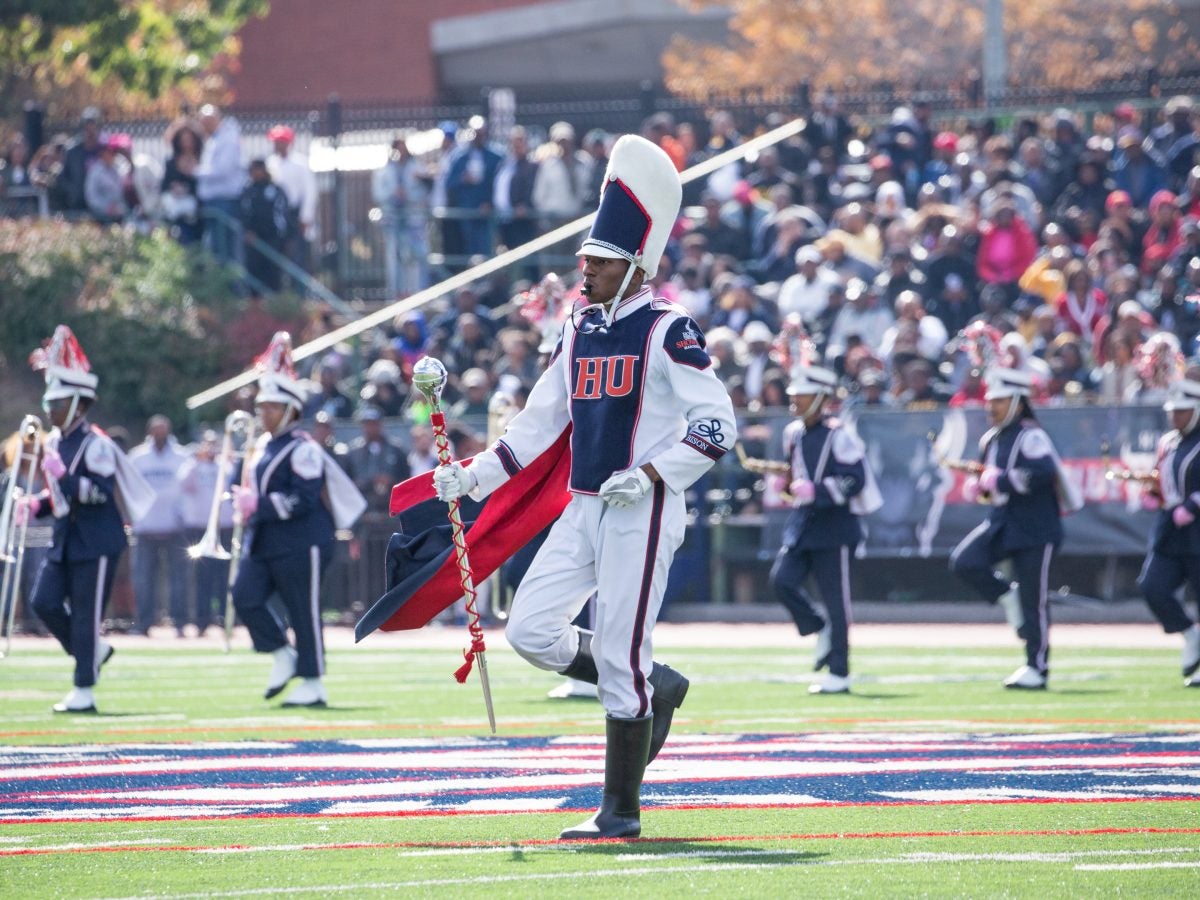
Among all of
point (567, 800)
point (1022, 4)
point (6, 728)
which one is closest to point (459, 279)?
point (6, 728)

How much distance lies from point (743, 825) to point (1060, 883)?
5.30 ft

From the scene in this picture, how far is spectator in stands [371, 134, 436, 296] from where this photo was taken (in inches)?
1011

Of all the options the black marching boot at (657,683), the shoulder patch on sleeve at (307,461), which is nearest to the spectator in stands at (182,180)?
the shoulder patch on sleeve at (307,461)

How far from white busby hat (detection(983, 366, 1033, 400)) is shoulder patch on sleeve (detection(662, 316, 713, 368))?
7138mm

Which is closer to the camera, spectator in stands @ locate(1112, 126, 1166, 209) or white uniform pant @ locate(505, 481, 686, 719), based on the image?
white uniform pant @ locate(505, 481, 686, 719)

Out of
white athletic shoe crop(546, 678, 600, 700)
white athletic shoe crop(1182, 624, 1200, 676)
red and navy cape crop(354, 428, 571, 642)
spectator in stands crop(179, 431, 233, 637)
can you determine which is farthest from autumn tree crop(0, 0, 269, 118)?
red and navy cape crop(354, 428, 571, 642)

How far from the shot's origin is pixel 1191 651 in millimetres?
14375

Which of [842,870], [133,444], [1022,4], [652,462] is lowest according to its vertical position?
[133,444]

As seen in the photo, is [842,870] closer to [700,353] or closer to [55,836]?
[700,353]

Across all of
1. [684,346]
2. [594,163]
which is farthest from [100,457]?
[594,163]

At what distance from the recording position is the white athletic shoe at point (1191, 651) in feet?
46.9

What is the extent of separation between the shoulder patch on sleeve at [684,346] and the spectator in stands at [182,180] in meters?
19.1

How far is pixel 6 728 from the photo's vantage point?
12031 mm

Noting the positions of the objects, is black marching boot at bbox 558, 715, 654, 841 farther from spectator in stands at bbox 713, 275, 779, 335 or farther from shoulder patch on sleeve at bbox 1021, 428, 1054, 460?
spectator in stands at bbox 713, 275, 779, 335
